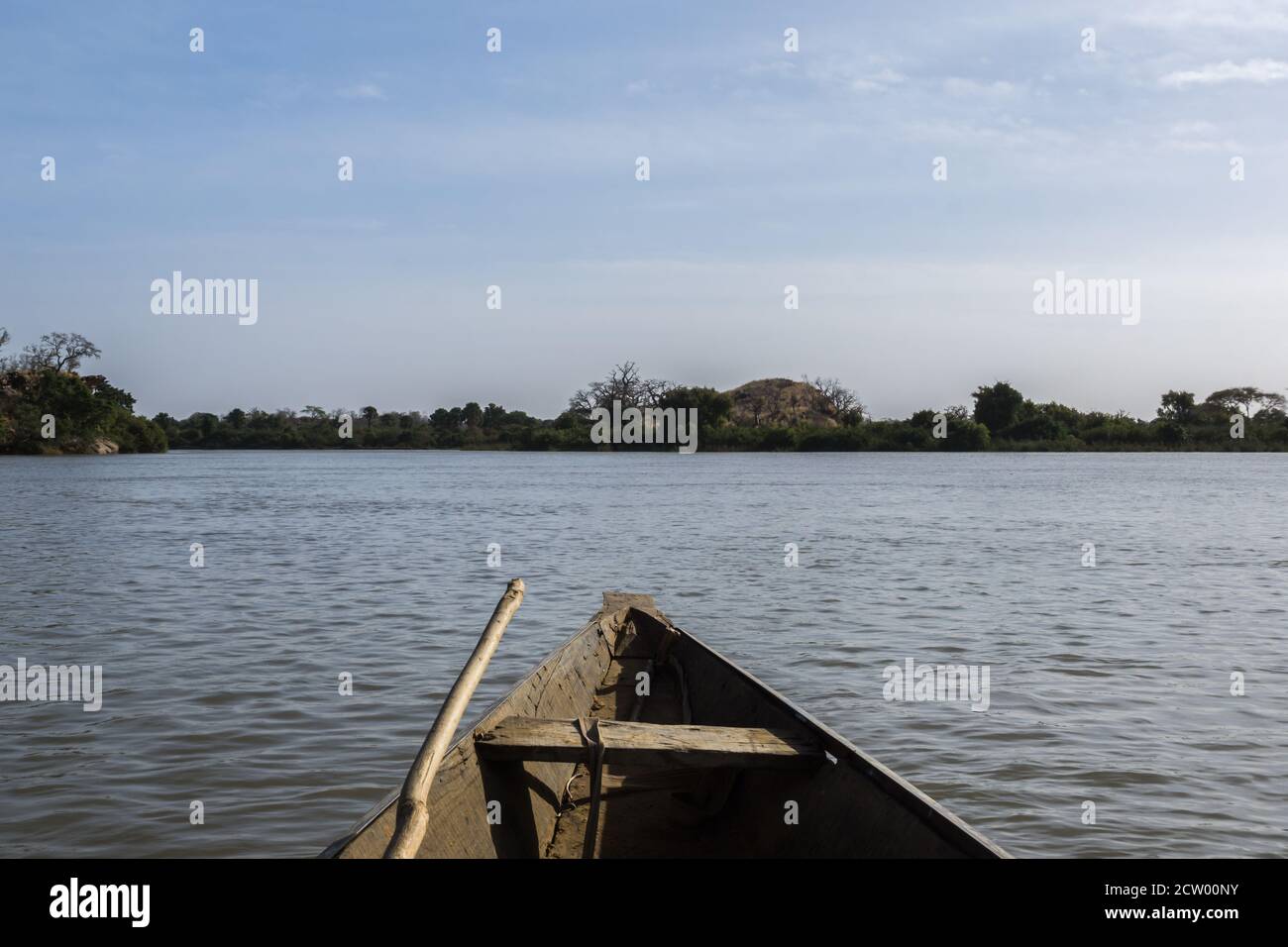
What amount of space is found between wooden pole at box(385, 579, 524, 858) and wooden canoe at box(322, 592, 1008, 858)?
0.30 feet

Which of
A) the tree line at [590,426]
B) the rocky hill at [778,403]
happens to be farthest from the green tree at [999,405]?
the rocky hill at [778,403]

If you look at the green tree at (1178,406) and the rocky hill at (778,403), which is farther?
the rocky hill at (778,403)

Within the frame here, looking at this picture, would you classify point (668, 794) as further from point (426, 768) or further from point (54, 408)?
point (54, 408)

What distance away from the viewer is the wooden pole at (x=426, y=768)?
3.02 meters

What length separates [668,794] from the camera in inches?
184

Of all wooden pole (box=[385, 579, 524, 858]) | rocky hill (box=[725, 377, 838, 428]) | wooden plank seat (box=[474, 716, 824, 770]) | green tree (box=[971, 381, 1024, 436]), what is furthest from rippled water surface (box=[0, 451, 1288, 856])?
rocky hill (box=[725, 377, 838, 428])

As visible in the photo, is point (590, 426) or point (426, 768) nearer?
point (426, 768)

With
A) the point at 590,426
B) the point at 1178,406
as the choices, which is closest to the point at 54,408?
the point at 590,426

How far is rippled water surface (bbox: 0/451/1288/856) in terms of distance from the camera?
5289mm

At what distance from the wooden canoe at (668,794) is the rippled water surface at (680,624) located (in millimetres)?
1169

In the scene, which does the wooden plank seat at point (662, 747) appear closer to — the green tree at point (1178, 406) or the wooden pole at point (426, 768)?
the wooden pole at point (426, 768)

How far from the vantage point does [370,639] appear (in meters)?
9.66

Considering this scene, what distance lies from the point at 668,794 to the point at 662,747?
2.21 ft
